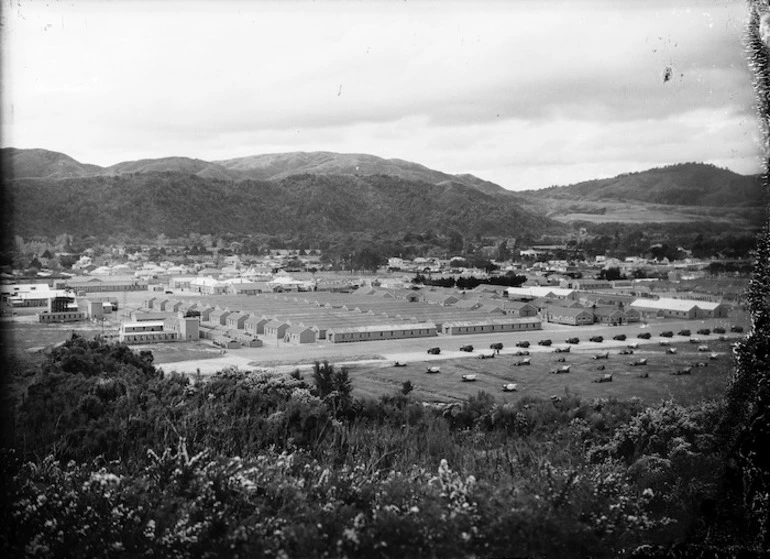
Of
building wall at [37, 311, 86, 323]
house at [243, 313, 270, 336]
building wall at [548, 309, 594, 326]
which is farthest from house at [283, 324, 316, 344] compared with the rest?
building wall at [548, 309, 594, 326]

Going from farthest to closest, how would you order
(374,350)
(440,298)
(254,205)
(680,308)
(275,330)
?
1. (440,298)
2. (680,308)
3. (254,205)
4. (275,330)
5. (374,350)

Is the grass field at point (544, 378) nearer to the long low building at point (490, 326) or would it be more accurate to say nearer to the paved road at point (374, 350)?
the paved road at point (374, 350)

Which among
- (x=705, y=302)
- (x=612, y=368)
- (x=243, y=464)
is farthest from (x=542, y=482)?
(x=705, y=302)

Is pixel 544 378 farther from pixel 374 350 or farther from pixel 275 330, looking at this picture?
pixel 275 330

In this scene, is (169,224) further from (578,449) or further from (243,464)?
(578,449)

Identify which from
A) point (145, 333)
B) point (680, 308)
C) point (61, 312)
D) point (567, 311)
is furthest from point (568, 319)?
point (61, 312)

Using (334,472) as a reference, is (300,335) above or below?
above
